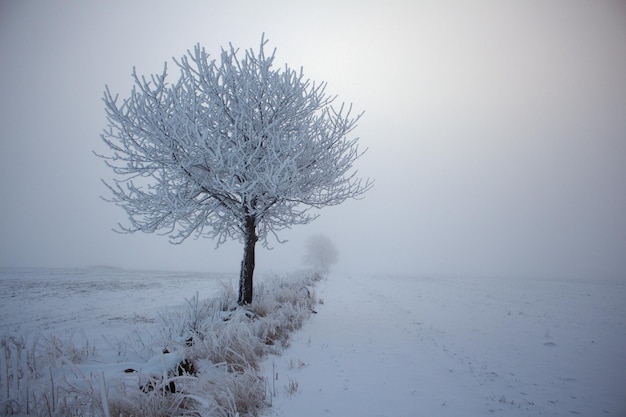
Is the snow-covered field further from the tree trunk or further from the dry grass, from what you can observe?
the tree trunk

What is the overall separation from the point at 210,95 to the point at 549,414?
7622mm

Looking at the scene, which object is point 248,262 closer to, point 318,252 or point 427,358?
point 427,358

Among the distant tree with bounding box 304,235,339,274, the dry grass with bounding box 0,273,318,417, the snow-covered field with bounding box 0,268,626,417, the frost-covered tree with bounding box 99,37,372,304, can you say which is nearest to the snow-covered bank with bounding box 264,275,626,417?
the snow-covered field with bounding box 0,268,626,417

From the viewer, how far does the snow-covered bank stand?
10.6 ft

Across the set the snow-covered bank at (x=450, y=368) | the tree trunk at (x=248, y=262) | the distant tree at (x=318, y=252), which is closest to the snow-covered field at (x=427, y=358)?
the snow-covered bank at (x=450, y=368)

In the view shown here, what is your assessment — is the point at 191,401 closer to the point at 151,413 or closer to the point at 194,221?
the point at 151,413

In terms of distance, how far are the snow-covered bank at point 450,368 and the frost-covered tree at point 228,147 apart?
10.4ft

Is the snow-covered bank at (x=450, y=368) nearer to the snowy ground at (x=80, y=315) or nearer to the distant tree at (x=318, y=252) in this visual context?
the snowy ground at (x=80, y=315)

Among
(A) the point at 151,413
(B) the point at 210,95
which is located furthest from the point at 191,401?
(B) the point at 210,95

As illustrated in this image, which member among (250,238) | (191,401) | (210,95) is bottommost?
(191,401)

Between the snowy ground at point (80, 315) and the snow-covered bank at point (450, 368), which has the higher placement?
the snow-covered bank at point (450, 368)

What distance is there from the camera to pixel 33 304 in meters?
9.59

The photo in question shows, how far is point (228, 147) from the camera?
595cm

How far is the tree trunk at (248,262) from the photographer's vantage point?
22.7 feet
